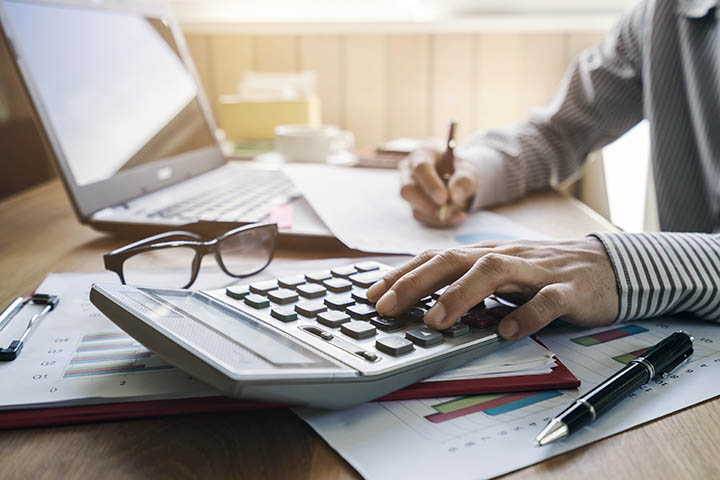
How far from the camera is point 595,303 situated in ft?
1.66

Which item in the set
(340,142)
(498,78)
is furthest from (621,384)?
(498,78)

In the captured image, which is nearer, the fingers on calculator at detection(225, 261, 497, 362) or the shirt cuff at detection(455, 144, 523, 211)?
the fingers on calculator at detection(225, 261, 497, 362)

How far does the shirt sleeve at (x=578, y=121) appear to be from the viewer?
1064mm

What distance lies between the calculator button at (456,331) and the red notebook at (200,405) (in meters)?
0.04

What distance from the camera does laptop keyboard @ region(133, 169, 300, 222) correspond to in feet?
2.67

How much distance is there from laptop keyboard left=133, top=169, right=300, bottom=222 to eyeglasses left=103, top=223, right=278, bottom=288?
0.06 metres

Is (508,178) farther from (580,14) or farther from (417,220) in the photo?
(580,14)

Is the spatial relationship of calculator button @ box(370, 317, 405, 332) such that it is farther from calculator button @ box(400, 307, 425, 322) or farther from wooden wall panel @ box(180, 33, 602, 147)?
wooden wall panel @ box(180, 33, 602, 147)

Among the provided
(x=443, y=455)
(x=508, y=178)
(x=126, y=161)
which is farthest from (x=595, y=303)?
(x=126, y=161)

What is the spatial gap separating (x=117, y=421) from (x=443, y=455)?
199mm

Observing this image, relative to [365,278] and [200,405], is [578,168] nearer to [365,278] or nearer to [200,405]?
[365,278]

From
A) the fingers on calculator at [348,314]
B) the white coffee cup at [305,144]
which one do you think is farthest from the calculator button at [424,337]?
the white coffee cup at [305,144]

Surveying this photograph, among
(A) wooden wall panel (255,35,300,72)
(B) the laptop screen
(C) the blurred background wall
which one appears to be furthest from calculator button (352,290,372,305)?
(A) wooden wall panel (255,35,300,72)

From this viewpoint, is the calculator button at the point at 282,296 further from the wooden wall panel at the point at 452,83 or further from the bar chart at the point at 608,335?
the wooden wall panel at the point at 452,83
